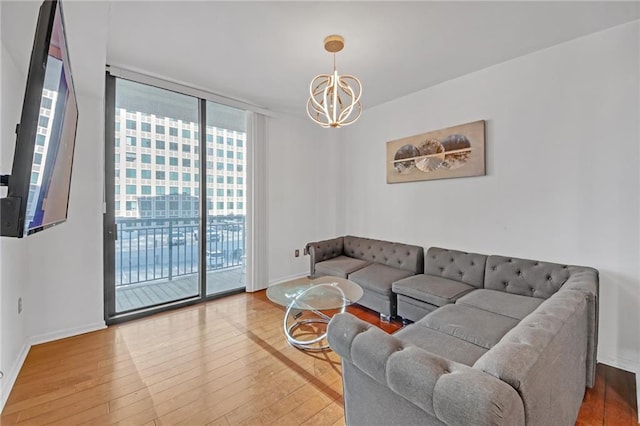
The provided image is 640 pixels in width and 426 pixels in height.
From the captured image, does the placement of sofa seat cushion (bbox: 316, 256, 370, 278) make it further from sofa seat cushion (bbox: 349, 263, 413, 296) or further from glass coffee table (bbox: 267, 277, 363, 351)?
glass coffee table (bbox: 267, 277, 363, 351)

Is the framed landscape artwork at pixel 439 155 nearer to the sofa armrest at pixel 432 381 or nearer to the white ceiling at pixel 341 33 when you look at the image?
the white ceiling at pixel 341 33

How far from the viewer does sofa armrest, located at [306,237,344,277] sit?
381cm

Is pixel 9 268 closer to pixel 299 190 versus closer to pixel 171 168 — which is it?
pixel 171 168

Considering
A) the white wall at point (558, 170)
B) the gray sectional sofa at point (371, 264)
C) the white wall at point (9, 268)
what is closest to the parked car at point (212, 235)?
the gray sectional sofa at point (371, 264)

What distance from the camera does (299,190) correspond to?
14.4 ft

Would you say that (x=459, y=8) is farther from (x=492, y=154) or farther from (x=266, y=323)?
(x=266, y=323)

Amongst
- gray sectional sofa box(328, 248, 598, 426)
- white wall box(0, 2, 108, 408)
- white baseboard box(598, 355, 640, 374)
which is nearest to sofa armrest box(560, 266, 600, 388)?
gray sectional sofa box(328, 248, 598, 426)

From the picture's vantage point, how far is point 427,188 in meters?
3.38

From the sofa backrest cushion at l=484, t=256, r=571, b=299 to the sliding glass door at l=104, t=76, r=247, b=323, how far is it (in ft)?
9.96

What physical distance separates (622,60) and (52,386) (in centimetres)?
481

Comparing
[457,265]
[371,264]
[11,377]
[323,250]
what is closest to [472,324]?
[457,265]

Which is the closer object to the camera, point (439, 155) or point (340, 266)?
point (439, 155)

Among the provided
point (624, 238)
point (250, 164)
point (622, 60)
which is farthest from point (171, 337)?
point (622, 60)

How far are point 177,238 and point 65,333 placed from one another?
132 centimetres
